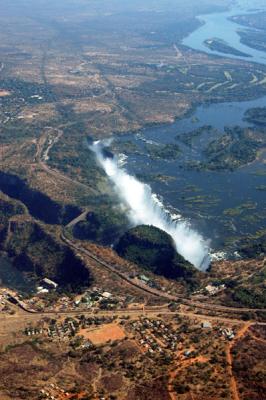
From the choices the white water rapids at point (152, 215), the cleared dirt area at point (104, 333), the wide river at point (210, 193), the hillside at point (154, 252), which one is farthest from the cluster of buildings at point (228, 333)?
the wide river at point (210, 193)

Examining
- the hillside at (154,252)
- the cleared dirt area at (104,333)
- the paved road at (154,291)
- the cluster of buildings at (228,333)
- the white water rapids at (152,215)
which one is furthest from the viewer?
the white water rapids at (152,215)

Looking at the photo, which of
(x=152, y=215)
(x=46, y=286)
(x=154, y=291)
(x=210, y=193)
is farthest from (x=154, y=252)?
(x=210, y=193)

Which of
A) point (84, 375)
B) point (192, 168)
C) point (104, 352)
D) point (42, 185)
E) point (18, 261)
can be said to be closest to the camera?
point (84, 375)

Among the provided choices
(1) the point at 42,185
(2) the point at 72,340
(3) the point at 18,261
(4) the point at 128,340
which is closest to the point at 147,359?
(4) the point at 128,340

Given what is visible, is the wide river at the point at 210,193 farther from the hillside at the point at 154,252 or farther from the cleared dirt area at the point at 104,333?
the cleared dirt area at the point at 104,333

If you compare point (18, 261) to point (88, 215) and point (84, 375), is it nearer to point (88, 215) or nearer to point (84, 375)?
point (88, 215)

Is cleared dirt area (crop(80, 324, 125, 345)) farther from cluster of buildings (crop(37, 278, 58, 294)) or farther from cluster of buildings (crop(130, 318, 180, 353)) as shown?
cluster of buildings (crop(37, 278, 58, 294))

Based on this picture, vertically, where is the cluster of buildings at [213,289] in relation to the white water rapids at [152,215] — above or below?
below
